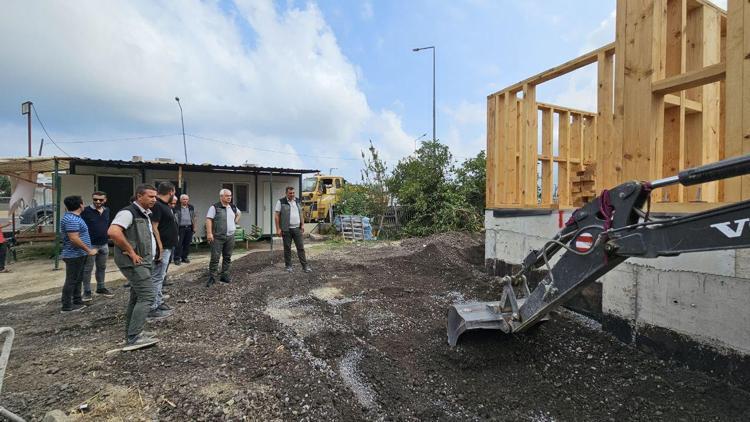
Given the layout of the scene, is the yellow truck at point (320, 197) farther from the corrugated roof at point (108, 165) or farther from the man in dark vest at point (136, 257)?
the man in dark vest at point (136, 257)

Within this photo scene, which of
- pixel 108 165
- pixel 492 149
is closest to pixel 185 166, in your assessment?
pixel 108 165

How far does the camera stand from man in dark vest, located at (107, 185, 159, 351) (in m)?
3.62

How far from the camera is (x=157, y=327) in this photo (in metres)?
4.20

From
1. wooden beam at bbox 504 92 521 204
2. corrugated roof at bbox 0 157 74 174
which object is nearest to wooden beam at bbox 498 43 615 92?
wooden beam at bbox 504 92 521 204

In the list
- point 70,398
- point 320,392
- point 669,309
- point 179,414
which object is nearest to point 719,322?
point 669,309

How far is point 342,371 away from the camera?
309cm

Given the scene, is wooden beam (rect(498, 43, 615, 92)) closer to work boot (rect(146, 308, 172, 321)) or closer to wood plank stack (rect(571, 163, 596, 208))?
wood plank stack (rect(571, 163, 596, 208))

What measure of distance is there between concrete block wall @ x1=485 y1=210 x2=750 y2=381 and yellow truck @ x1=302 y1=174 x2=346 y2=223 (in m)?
13.7

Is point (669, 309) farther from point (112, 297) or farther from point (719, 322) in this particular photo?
point (112, 297)

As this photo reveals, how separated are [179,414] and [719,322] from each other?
391cm

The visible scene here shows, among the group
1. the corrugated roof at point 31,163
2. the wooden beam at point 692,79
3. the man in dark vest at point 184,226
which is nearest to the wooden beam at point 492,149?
the wooden beam at point 692,79

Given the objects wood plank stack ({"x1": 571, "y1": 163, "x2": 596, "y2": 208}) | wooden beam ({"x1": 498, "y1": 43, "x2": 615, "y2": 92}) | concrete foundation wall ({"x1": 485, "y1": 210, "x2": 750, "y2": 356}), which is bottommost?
concrete foundation wall ({"x1": 485, "y1": 210, "x2": 750, "y2": 356})

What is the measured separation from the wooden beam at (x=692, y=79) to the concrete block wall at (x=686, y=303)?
134 centimetres

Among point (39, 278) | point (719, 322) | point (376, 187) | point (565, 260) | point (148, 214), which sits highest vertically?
point (376, 187)
